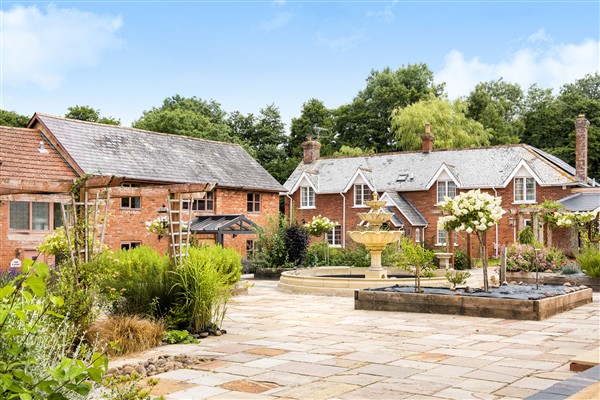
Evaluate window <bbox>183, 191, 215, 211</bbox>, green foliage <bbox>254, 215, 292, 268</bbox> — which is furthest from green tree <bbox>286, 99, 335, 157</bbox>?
green foliage <bbox>254, 215, 292, 268</bbox>

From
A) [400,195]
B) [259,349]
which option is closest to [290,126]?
[400,195]

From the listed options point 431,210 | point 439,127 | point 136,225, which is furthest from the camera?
point 439,127

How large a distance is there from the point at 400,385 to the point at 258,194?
3035 centimetres

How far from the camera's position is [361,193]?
43219mm

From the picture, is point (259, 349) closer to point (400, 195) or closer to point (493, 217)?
point (493, 217)

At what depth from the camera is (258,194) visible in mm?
37406

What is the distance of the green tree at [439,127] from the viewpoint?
53219 mm

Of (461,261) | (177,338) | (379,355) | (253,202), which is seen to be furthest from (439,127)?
(379,355)

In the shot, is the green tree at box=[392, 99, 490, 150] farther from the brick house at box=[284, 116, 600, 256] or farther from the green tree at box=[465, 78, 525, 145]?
the brick house at box=[284, 116, 600, 256]

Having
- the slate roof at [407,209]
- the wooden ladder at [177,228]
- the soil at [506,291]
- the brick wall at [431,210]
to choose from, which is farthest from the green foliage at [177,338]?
the slate roof at [407,209]

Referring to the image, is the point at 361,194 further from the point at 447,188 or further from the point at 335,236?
the point at 447,188

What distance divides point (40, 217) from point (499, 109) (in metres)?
51.8

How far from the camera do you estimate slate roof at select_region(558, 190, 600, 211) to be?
33.0m

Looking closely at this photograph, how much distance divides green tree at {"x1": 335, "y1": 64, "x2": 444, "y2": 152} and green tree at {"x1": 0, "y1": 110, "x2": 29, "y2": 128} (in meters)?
28.3
